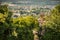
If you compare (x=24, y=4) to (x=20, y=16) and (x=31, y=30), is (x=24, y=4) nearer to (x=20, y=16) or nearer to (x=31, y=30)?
(x=20, y=16)

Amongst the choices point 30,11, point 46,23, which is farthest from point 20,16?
point 46,23

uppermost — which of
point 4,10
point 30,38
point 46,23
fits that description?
point 4,10

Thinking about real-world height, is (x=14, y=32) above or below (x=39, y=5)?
below

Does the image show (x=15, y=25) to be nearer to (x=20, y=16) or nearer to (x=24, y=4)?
(x=20, y=16)

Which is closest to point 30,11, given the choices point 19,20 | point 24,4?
point 24,4

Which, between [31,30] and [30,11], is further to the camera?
[30,11]

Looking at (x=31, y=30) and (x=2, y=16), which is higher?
(x=2, y=16)
